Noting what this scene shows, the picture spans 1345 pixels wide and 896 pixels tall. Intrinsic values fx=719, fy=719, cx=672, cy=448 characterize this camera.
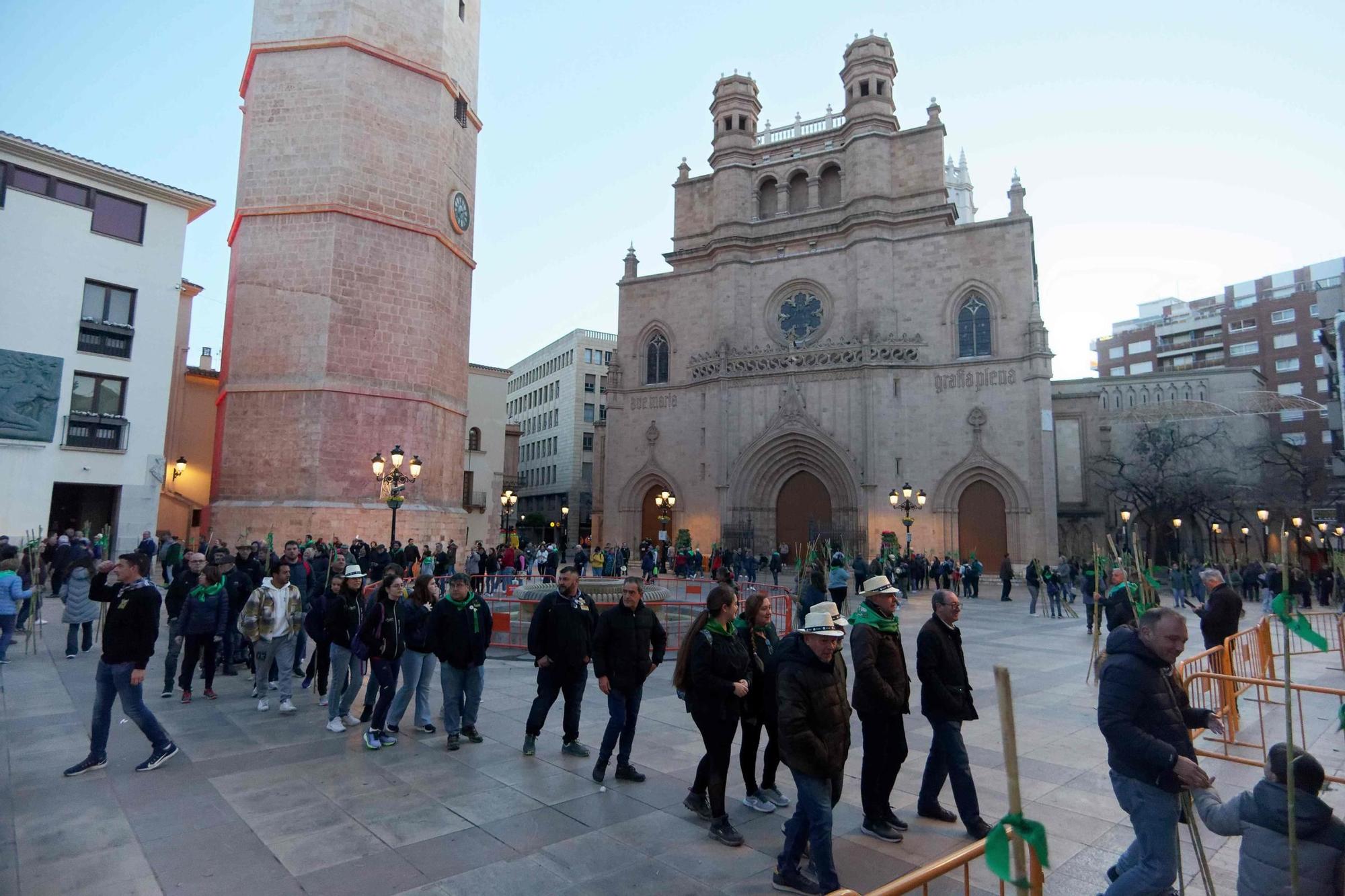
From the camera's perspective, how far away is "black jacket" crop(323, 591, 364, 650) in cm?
710

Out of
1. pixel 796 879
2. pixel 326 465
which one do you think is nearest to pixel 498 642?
pixel 796 879

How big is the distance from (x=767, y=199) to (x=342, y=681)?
111ft

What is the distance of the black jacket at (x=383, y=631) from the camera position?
676 cm

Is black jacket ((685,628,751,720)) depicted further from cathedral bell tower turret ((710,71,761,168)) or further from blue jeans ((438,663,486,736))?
cathedral bell tower turret ((710,71,761,168))

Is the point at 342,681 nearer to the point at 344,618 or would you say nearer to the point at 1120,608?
the point at 344,618

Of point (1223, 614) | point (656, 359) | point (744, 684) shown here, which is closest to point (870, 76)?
point (656, 359)

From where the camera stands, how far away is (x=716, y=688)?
4.86 m

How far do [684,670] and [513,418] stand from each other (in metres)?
66.7

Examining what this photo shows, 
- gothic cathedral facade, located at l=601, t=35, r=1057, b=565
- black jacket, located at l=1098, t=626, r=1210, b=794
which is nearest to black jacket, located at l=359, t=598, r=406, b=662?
black jacket, located at l=1098, t=626, r=1210, b=794

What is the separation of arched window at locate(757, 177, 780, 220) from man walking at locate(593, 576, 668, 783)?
108 ft

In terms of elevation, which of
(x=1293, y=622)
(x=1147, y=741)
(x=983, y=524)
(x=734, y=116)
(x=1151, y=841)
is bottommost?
(x=1151, y=841)

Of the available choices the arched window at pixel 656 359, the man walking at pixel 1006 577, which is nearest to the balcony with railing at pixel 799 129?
the arched window at pixel 656 359

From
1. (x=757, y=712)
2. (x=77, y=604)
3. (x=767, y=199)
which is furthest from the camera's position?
(x=767, y=199)

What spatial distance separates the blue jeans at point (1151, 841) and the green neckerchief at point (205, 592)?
8689 millimetres
